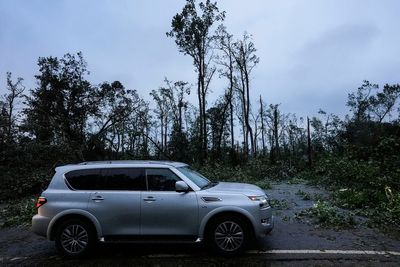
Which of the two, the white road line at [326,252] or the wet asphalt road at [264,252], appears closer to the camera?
the wet asphalt road at [264,252]

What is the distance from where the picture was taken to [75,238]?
7.84 meters

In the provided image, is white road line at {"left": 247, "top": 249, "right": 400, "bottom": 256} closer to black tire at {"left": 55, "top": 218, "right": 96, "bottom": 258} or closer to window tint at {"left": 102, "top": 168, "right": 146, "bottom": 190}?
window tint at {"left": 102, "top": 168, "right": 146, "bottom": 190}

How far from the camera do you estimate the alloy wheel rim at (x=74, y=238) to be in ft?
25.6

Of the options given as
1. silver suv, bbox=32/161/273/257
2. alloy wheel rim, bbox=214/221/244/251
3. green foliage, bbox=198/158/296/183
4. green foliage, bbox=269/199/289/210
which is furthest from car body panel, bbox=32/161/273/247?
green foliage, bbox=198/158/296/183

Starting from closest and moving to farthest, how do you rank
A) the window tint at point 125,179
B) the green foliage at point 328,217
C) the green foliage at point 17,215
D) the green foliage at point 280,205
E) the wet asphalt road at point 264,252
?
1. the wet asphalt road at point 264,252
2. the window tint at point 125,179
3. the green foliage at point 328,217
4. the green foliage at point 17,215
5. the green foliage at point 280,205

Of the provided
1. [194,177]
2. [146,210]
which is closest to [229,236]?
[194,177]

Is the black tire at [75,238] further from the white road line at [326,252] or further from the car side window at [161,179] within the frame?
the white road line at [326,252]

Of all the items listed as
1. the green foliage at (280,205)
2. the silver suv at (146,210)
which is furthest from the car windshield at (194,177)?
the green foliage at (280,205)

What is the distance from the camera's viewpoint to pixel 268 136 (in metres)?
63.5

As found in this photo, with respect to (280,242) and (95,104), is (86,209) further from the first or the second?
(95,104)

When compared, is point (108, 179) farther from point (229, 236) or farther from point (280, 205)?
point (280, 205)

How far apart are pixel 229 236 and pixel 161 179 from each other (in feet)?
5.61

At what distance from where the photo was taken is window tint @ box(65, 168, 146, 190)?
314 inches

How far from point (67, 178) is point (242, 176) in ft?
49.5
